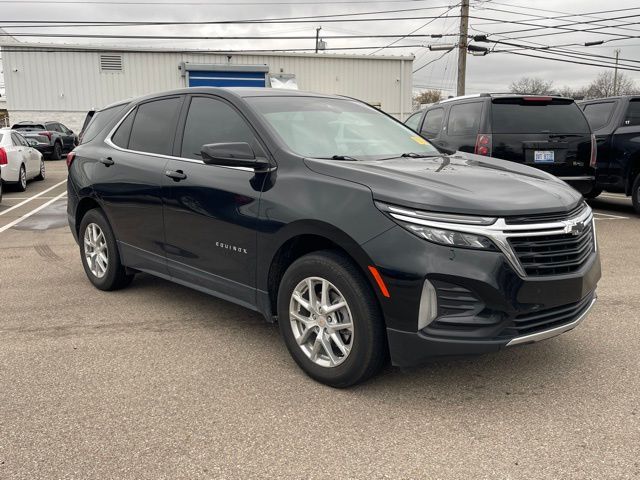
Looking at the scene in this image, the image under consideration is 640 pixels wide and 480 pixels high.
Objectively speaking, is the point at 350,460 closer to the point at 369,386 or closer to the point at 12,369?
the point at 369,386

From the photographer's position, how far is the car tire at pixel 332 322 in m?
3.08

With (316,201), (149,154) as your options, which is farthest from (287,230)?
(149,154)

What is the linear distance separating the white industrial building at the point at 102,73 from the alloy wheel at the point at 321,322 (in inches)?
1114

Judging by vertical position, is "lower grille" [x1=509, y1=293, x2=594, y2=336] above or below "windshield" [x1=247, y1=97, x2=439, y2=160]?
below

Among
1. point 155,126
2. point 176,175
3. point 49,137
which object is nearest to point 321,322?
point 176,175

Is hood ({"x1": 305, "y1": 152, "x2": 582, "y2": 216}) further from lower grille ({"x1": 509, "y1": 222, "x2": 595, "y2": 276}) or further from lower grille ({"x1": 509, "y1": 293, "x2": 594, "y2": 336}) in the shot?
lower grille ({"x1": 509, "y1": 293, "x2": 594, "y2": 336})

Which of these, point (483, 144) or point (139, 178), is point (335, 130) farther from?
point (483, 144)

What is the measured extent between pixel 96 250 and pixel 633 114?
8.48 meters

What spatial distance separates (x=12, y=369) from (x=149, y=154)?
190 cm

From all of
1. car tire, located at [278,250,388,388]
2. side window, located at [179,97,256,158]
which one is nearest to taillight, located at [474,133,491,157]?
side window, located at [179,97,256,158]

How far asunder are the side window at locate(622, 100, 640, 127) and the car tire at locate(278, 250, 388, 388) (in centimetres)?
804

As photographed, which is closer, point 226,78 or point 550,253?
point 550,253

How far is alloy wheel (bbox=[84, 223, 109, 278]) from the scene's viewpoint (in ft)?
17.4

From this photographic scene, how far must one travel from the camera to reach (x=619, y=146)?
30.3 feet
